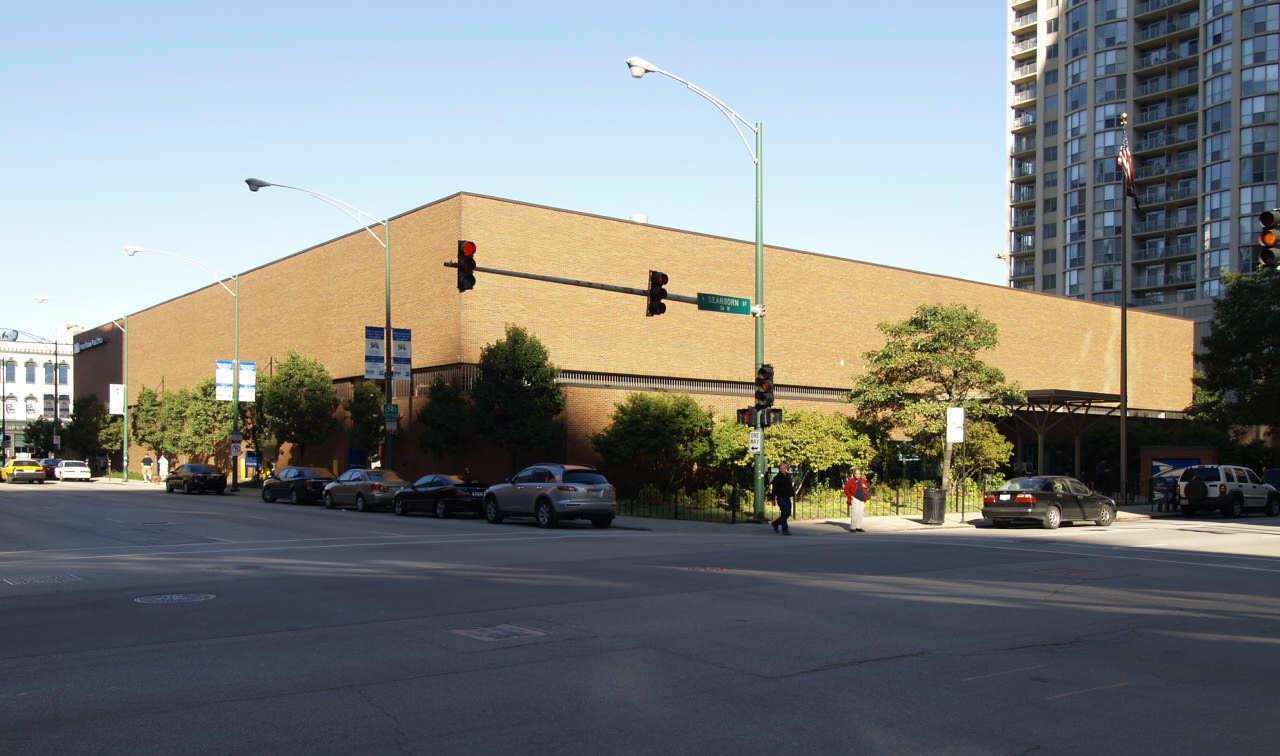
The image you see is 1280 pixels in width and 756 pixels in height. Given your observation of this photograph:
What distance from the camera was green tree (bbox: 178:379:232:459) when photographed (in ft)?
192

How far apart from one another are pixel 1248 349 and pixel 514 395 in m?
38.0

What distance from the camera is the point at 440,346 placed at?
40969 millimetres

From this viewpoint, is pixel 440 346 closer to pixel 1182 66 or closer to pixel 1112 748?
pixel 1112 748

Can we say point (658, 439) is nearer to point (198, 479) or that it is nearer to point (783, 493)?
point (783, 493)

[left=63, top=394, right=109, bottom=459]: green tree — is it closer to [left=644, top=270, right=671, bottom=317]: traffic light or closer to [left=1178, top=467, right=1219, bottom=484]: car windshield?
[left=644, top=270, right=671, bottom=317]: traffic light

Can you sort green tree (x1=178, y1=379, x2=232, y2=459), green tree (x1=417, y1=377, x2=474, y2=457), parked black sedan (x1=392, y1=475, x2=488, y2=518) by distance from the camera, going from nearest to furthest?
parked black sedan (x1=392, y1=475, x2=488, y2=518) → green tree (x1=417, y1=377, x2=474, y2=457) → green tree (x1=178, y1=379, x2=232, y2=459)

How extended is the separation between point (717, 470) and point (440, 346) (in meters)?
11.6

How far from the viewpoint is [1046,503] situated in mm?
28688

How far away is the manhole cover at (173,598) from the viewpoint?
41.4 ft

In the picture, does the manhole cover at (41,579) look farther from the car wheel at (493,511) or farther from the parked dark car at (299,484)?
the parked dark car at (299,484)

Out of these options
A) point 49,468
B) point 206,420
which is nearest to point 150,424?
point 49,468

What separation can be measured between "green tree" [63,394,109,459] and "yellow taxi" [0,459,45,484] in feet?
35.2

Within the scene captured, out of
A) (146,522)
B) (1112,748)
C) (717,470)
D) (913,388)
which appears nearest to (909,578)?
(1112,748)

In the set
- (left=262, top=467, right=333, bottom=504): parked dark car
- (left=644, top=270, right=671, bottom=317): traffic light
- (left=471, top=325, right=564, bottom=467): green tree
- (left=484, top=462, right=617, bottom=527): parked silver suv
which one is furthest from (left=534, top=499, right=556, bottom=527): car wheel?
(left=262, top=467, right=333, bottom=504): parked dark car
